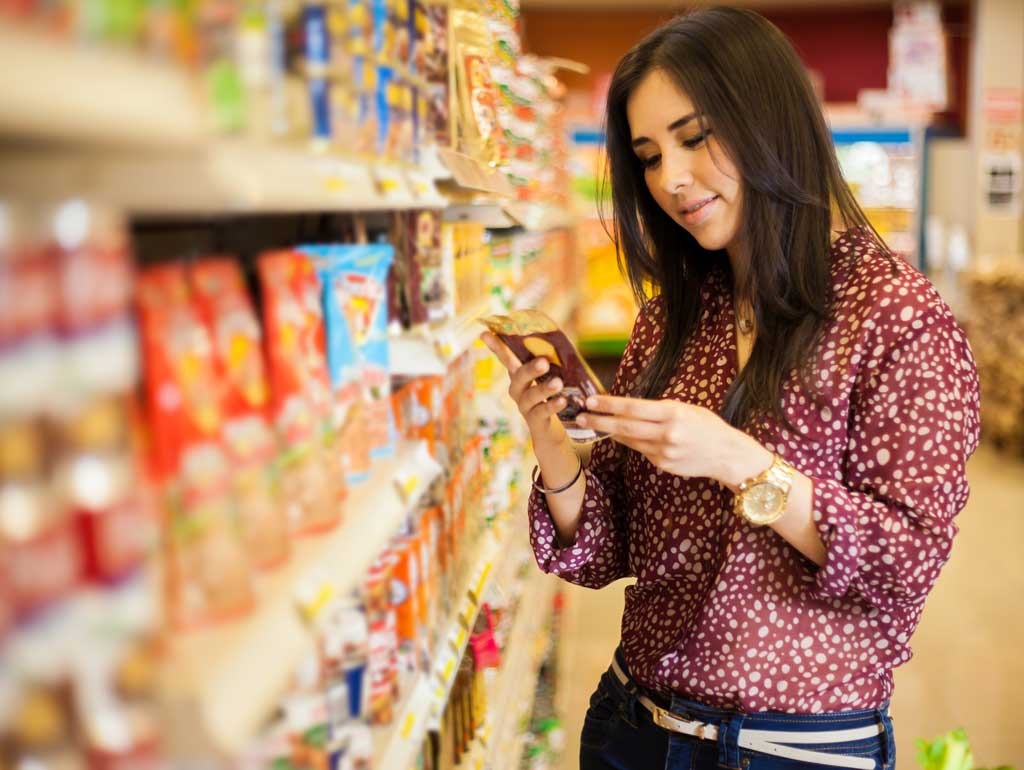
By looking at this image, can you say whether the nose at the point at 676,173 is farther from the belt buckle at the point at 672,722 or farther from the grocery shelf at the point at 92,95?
the grocery shelf at the point at 92,95

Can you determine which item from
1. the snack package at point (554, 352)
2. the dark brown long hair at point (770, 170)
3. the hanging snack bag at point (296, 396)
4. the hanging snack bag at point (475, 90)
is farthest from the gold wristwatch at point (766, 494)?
the hanging snack bag at point (475, 90)

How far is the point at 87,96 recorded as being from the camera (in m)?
0.58

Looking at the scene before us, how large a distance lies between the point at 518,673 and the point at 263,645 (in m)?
2.14

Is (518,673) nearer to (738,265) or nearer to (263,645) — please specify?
(738,265)

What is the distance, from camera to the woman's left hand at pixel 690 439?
4.93 ft

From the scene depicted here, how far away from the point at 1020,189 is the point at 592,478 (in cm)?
956

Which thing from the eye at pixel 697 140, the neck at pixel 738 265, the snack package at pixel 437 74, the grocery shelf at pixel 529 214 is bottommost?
the neck at pixel 738 265

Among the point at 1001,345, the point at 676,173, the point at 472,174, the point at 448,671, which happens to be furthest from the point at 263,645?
the point at 1001,345

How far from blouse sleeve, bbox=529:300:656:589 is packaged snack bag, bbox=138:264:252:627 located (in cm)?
107

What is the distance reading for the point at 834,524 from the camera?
151 centimetres

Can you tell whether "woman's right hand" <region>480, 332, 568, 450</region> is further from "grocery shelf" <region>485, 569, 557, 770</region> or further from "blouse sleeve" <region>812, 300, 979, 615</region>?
"grocery shelf" <region>485, 569, 557, 770</region>

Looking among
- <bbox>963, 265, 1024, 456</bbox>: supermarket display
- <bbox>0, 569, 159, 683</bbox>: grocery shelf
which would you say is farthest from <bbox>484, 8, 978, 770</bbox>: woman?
<bbox>963, 265, 1024, 456</bbox>: supermarket display

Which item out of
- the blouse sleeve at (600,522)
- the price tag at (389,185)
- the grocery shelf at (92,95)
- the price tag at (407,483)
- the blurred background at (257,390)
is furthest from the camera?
the blouse sleeve at (600,522)

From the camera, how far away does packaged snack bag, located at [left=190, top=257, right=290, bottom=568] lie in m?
0.93
